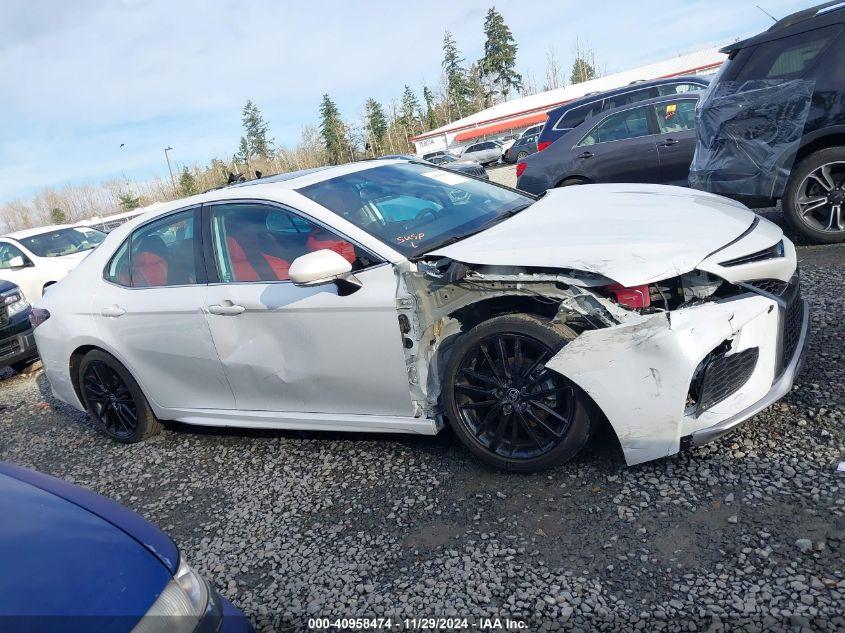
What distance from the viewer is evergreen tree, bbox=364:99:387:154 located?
77625 millimetres

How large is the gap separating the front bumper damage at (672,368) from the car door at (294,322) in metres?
0.93

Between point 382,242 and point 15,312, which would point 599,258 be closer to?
point 382,242

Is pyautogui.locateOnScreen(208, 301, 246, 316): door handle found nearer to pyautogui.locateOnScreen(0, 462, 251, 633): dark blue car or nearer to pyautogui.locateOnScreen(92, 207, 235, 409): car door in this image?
pyautogui.locateOnScreen(92, 207, 235, 409): car door

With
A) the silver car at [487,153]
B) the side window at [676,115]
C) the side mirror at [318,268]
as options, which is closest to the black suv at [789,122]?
the side window at [676,115]

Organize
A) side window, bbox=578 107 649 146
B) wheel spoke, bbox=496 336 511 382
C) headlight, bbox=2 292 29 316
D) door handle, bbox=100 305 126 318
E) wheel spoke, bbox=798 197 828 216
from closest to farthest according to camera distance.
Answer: wheel spoke, bbox=496 336 511 382
door handle, bbox=100 305 126 318
wheel spoke, bbox=798 197 828 216
headlight, bbox=2 292 29 316
side window, bbox=578 107 649 146

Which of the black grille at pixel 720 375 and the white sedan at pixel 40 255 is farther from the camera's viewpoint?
the white sedan at pixel 40 255

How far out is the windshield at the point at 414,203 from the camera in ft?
11.2

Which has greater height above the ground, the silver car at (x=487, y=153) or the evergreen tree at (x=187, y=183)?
the evergreen tree at (x=187, y=183)

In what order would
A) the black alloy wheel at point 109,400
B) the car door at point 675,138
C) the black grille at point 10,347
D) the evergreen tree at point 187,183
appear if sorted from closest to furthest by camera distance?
the black alloy wheel at point 109,400 → the black grille at point 10,347 → the car door at point 675,138 → the evergreen tree at point 187,183

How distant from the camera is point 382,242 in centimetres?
331

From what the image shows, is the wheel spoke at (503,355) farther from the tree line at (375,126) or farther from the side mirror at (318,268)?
the tree line at (375,126)

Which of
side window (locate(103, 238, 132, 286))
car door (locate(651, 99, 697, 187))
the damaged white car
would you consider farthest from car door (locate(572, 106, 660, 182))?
side window (locate(103, 238, 132, 286))

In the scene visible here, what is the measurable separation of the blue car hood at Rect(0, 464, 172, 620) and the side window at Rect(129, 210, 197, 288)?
2.03 metres

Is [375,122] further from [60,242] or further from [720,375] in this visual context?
[720,375]
